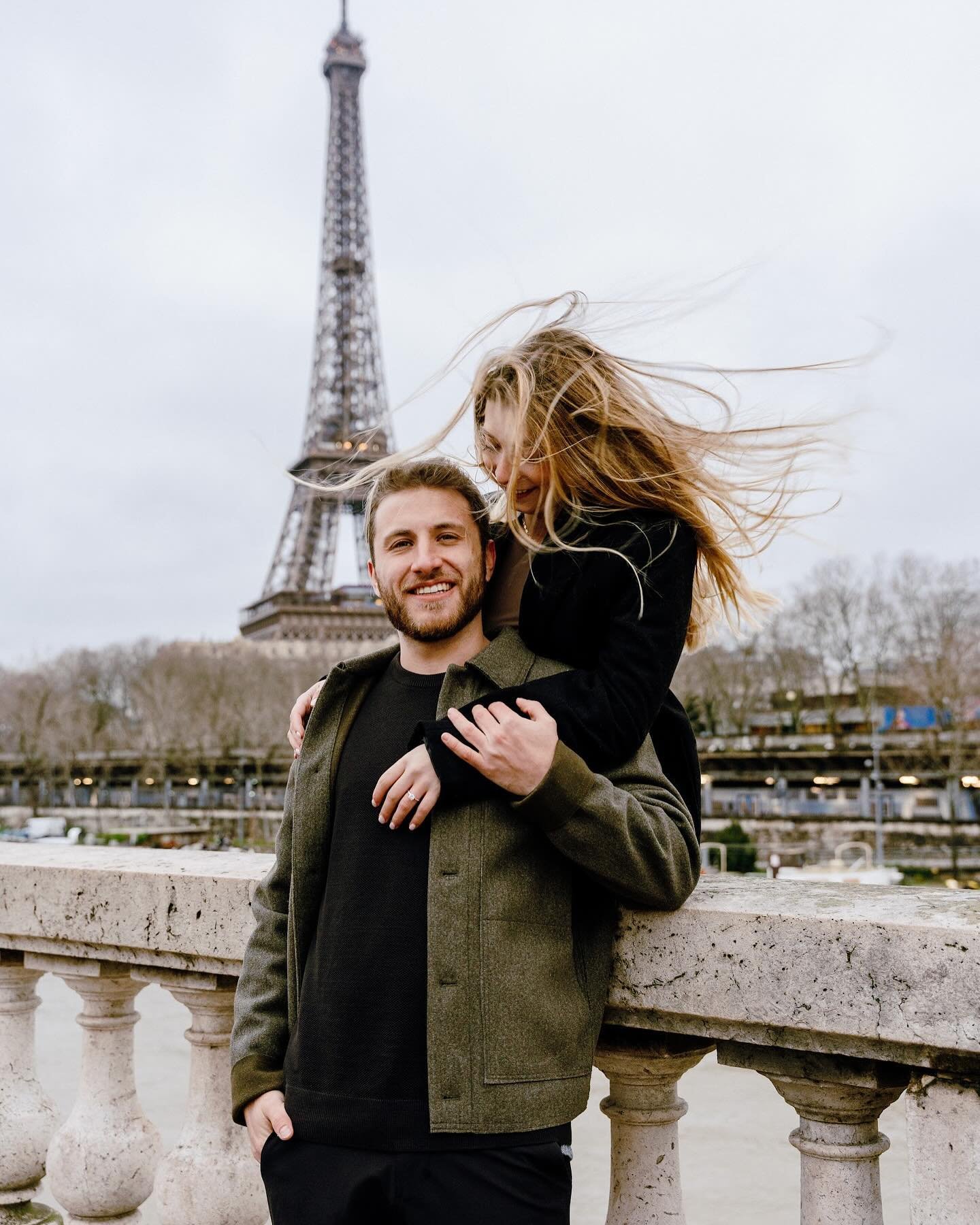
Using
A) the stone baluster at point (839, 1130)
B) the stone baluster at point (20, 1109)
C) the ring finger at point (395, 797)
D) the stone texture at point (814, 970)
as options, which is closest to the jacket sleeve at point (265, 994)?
the ring finger at point (395, 797)

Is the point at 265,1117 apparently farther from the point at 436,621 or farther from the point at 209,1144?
the point at 436,621

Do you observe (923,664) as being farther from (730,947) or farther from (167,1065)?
(730,947)

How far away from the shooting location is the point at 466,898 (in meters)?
1.77

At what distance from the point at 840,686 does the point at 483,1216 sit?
45587mm

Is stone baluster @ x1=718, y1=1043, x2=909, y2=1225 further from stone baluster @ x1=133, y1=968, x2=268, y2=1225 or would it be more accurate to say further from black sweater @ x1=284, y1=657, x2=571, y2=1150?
stone baluster @ x1=133, y1=968, x2=268, y2=1225

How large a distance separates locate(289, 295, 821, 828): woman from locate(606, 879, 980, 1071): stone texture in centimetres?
23

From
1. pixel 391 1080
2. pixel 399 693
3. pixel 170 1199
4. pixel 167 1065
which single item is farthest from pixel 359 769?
pixel 167 1065

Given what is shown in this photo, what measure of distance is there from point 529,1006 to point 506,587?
76 cm

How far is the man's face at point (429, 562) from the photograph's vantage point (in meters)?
2.04

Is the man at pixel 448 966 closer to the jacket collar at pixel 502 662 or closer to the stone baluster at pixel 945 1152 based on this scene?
the jacket collar at pixel 502 662

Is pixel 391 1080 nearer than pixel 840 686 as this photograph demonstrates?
Yes

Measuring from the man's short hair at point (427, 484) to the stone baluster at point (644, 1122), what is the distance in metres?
0.89

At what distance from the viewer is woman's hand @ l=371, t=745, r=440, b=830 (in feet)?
5.97

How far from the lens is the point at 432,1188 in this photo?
1700 millimetres
